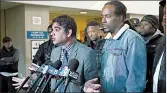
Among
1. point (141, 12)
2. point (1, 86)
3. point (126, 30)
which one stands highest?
point (141, 12)

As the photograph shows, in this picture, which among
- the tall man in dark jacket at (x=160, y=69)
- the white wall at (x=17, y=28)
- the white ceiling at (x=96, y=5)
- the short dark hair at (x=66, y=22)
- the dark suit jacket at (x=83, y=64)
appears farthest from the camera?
the white ceiling at (x=96, y=5)

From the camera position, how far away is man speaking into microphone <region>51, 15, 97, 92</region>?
166 cm

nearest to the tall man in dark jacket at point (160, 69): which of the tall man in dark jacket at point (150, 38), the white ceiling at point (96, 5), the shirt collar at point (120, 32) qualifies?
the tall man in dark jacket at point (150, 38)

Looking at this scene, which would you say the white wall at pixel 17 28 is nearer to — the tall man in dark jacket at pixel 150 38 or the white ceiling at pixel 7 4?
the white ceiling at pixel 7 4

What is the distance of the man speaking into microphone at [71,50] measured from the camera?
1.66 metres

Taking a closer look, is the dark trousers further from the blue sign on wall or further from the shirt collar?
the shirt collar

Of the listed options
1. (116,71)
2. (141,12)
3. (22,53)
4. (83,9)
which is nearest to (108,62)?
(116,71)

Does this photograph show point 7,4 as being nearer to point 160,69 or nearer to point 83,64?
point 83,64

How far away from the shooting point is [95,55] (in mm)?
1779

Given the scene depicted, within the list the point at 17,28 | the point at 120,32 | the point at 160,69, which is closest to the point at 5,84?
the point at 17,28

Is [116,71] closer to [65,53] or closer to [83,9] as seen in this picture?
[65,53]

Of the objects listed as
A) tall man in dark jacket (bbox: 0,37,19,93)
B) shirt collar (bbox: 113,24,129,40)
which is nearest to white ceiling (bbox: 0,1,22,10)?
tall man in dark jacket (bbox: 0,37,19,93)

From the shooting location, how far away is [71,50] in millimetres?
1745

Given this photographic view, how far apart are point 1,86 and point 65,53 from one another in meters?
3.14
